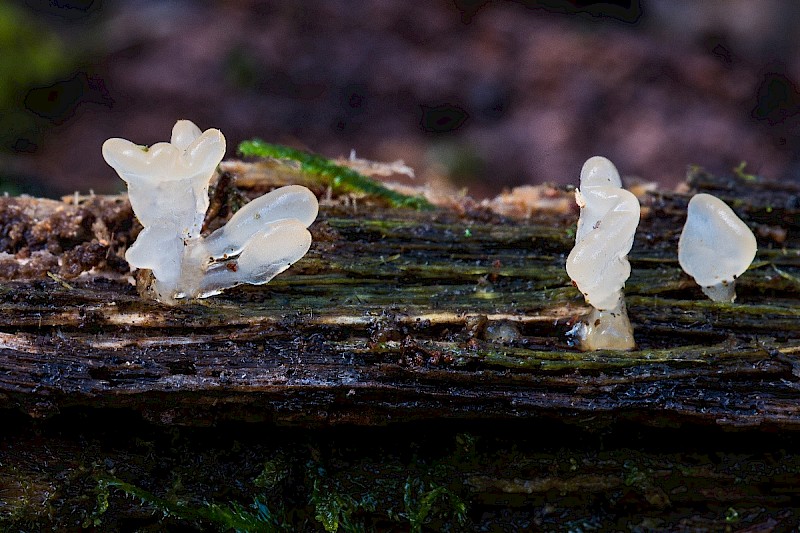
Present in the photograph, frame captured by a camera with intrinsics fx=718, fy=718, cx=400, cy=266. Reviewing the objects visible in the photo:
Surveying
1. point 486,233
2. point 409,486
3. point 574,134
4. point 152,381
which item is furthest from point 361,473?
point 574,134

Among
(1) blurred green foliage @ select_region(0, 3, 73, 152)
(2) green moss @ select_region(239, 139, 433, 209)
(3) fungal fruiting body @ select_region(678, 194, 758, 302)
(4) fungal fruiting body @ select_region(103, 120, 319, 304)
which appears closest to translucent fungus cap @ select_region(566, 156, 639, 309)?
(3) fungal fruiting body @ select_region(678, 194, 758, 302)

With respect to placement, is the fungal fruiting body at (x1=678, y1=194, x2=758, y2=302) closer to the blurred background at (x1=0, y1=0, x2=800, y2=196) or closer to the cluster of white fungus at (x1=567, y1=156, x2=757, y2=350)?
the cluster of white fungus at (x1=567, y1=156, x2=757, y2=350)

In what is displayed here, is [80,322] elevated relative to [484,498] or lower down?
elevated

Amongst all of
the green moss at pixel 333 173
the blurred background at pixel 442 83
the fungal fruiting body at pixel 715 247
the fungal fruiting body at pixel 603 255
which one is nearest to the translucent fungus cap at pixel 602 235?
the fungal fruiting body at pixel 603 255

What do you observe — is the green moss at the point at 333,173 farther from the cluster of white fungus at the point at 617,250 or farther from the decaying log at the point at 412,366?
the cluster of white fungus at the point at 617,250

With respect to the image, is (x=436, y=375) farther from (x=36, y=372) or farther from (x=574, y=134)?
(x=574, y=134)

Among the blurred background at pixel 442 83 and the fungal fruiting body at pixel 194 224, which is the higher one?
the blurred background at pixel 442 83
